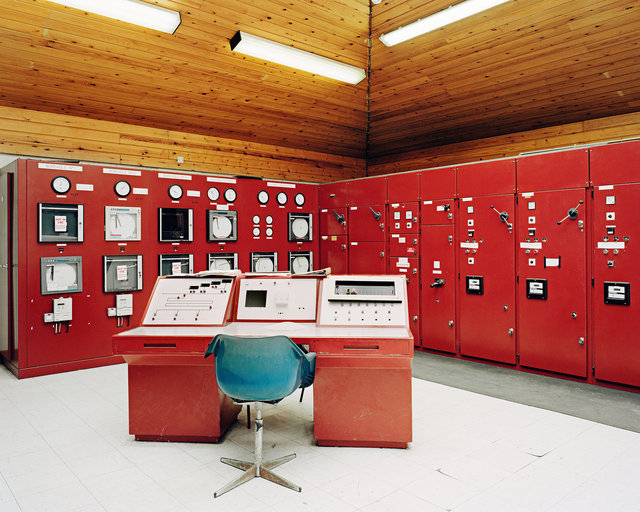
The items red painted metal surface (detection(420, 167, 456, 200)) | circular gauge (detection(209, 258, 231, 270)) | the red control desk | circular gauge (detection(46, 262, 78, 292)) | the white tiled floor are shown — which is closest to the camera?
the white tiled floor

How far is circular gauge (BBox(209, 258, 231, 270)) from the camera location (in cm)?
621

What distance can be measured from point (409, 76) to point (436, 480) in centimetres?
508

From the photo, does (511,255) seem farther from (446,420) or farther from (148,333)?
Answer: (148,333)

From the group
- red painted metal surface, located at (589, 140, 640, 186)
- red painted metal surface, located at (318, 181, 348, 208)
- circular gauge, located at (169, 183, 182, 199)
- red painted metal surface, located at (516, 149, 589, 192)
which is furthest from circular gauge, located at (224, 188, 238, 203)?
red painted metal surface, located at (589, 140, 640, 186)

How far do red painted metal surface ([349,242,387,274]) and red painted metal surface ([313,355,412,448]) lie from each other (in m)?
3.49

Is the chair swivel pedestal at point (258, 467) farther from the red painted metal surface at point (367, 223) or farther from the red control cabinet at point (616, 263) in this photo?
the red painted metal surface at point (367, 223)

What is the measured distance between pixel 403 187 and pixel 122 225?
11.9 ft

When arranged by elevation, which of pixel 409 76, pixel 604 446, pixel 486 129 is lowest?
pixel 604 446

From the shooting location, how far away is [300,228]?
7199 mm

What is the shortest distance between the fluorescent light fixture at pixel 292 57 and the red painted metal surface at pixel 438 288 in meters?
2.24

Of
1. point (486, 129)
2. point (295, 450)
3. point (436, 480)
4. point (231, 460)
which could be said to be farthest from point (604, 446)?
point (486, 129)

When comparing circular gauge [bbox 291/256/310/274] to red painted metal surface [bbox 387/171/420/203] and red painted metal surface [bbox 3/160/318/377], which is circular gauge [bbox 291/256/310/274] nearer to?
red painted metal surface [bbox 3/160/318/377]

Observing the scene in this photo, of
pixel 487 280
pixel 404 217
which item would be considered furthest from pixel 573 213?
pixel 404 217

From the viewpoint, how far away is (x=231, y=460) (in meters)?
2.87
